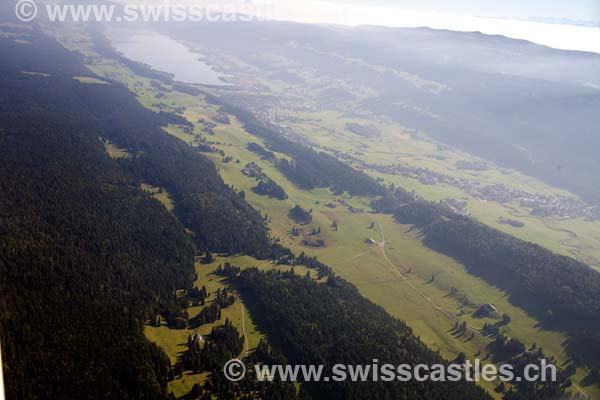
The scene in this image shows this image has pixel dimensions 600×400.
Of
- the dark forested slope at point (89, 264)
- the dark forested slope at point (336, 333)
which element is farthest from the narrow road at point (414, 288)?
the dark forested slope at point (89, 264)

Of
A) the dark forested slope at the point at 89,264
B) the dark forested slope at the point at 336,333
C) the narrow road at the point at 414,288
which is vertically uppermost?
the dark forested slope at the point at 89,264

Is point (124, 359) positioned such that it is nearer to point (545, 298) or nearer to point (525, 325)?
point (525, 325)

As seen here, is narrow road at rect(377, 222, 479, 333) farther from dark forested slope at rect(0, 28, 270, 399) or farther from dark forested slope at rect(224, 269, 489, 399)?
dark forested slope at rect(0, 28, 270, 399)

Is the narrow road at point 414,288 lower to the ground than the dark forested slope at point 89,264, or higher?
lower

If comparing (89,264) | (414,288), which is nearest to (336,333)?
(414,288)

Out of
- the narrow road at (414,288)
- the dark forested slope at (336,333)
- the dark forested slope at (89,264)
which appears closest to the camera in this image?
the dark forested slope at (89,264)

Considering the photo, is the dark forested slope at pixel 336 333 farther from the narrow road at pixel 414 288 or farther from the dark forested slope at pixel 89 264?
the dark forested slope at pixel 89 264

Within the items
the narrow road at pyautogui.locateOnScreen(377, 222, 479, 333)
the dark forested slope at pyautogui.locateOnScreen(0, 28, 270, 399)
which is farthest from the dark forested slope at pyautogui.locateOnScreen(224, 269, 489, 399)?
the dark forested slope at pyautogui.locateOnScreen(0, 28, 270, 399)

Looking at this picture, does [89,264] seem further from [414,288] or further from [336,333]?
[414,288]

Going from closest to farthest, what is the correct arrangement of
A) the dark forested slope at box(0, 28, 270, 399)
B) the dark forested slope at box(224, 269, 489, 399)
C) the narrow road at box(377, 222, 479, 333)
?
the dark forested slope at box(0, 28, 270, 399), the dark forested slope at box(224, 269, 489, 399), the narrow road at box(377, 222, 479, 333)

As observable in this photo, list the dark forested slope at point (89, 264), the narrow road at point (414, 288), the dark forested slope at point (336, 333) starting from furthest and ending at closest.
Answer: the narrow road at point (414, 288) < the dark forested slope at point (336, 333) < the dark forested slope at point (89, 264)

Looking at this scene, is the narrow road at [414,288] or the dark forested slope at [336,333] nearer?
the dark forested slope at [336,333]

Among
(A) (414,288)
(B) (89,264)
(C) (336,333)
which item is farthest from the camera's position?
(A) (414,288)
